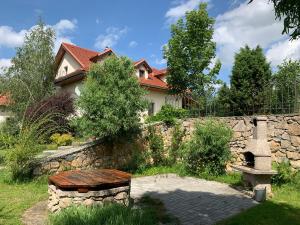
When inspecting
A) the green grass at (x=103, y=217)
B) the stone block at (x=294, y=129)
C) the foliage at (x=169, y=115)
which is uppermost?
the foliage at (x=169, y=115)

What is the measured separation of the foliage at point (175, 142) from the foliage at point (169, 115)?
0.34 m

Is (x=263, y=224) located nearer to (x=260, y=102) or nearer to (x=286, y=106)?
(x=286, y=106)

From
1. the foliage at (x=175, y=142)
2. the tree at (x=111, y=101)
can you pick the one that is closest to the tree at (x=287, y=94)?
the foliage at (x=175, y=142)

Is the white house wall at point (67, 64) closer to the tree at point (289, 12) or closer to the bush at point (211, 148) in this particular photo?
the bush at point (211, 148)

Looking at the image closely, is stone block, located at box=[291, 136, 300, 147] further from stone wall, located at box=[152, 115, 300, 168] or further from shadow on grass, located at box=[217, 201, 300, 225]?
shadow on grass, located at box=[217, 201, 300, 225]

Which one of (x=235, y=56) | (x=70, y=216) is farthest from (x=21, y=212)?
(x=235, y=56)

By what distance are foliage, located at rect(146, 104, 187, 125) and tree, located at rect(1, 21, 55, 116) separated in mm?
12068

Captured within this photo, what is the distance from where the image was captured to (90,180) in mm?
5977

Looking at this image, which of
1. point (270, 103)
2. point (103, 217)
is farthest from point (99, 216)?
point (270, 103)

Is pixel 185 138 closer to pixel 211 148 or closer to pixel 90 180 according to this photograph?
pixel 211 148

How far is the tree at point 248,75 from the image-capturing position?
47.8 feet

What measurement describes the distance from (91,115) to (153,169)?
2.91m

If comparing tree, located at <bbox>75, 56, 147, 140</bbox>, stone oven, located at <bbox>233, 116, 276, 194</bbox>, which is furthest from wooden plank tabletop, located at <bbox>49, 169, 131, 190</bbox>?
tree, located at <bbox>75, 56, 147, 140</bbox>

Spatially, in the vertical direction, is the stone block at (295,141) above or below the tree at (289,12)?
below
